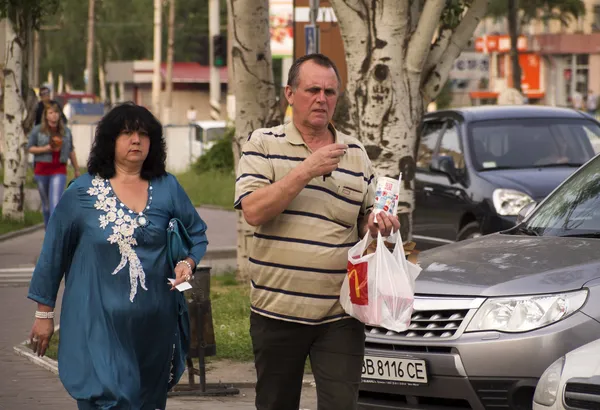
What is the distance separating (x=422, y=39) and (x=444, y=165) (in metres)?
3.76

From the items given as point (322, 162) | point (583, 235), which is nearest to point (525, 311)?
point (583, 235)

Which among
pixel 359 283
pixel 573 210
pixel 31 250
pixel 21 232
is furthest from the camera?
pixel 21 232

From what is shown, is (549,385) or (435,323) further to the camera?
(435,323)

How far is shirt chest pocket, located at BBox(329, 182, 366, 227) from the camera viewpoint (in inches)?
210

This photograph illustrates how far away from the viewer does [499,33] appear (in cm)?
9000

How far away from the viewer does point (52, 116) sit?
688 inches

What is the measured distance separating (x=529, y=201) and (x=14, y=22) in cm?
1053

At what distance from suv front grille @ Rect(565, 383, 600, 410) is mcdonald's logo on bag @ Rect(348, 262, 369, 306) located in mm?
1024

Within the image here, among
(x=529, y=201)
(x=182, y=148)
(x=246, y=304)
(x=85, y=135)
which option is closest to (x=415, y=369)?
(x=246, y=304)

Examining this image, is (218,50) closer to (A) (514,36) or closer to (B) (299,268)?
(A) (514,36)

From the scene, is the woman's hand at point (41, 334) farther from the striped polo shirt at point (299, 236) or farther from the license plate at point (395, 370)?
the license plate at point (395, 370)

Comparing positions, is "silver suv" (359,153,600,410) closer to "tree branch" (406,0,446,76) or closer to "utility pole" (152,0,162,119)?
"tree branch" (406,0,446,76)

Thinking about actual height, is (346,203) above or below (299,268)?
above

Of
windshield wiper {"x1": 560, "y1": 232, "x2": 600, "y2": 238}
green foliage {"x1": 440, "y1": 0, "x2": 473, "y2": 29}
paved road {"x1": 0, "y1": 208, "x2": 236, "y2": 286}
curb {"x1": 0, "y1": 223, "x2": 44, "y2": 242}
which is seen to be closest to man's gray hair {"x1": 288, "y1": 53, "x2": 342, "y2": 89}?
windshield wiper {"x1": 560, "y1": 232, "x2": 600, "y2": 238}
